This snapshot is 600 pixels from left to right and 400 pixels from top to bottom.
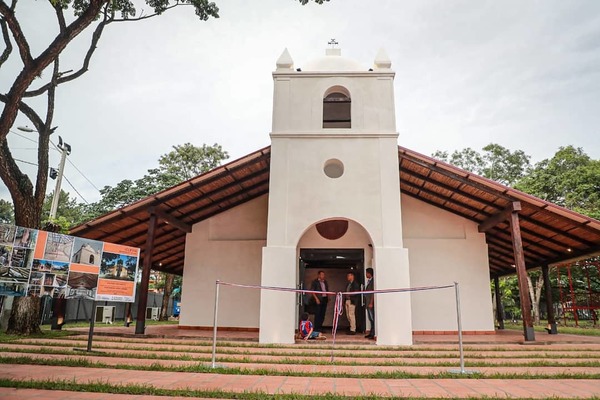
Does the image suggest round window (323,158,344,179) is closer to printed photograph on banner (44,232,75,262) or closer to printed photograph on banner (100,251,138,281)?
printed photograph on banner (100,251,138,281)

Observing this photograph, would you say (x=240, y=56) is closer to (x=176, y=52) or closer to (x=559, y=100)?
(x=176, y=52)

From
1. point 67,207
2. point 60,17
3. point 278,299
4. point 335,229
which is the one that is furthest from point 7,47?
point 67,207

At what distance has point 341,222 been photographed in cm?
1223

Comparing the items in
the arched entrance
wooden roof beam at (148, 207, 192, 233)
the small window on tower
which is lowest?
the arched entrance

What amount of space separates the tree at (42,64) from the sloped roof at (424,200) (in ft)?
5.79

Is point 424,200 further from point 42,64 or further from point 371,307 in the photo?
point 42,64

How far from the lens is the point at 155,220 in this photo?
11.1 metres

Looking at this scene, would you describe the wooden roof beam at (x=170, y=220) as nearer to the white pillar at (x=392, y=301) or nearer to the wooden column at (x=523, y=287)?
the white pillar at (x=392, y=301)

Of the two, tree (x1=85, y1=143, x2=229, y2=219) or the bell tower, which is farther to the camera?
tree (x1=85, y1=143, x2=229, y2=219)

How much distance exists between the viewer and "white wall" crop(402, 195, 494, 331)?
1228 cm

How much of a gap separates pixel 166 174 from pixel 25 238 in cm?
2001

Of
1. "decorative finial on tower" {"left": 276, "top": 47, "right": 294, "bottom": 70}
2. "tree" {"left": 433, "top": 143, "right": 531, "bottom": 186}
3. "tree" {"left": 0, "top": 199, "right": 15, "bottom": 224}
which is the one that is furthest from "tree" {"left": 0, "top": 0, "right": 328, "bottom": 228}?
"tree" {"left": 0, "top": 199, "right": 15, "bottom": 224}

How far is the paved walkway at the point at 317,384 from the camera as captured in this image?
4.39 m

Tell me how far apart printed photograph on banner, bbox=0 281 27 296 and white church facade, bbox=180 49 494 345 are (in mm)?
4997
